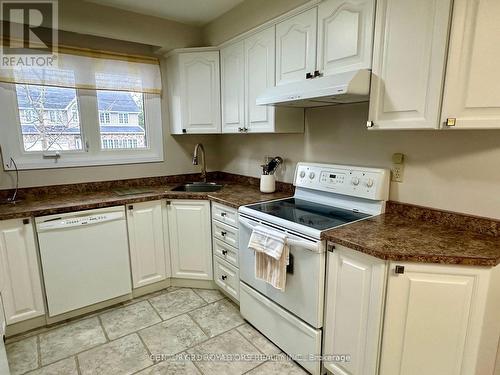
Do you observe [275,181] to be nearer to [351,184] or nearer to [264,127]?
[264,127]

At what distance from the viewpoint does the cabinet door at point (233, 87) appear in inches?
97.5

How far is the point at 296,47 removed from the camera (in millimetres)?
1945

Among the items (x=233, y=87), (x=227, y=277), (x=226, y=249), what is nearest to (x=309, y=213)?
(x=226, y=249)

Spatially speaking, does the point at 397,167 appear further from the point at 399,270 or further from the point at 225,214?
the point at 225,214

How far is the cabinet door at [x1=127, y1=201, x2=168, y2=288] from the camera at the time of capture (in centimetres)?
246

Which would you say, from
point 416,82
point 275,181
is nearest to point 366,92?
point 416,82

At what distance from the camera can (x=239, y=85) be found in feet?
8.23

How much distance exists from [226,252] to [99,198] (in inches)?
44.5

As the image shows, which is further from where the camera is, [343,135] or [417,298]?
[343,135]

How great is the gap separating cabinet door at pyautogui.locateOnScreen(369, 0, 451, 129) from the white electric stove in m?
0.45

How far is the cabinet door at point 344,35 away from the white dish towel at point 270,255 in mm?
1044

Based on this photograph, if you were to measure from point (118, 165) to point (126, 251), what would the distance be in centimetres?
89

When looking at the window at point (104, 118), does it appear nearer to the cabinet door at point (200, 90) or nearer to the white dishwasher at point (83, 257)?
the cabinet door at point (200, 90)

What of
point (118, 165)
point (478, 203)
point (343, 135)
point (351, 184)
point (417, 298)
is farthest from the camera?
point (118, 165)
